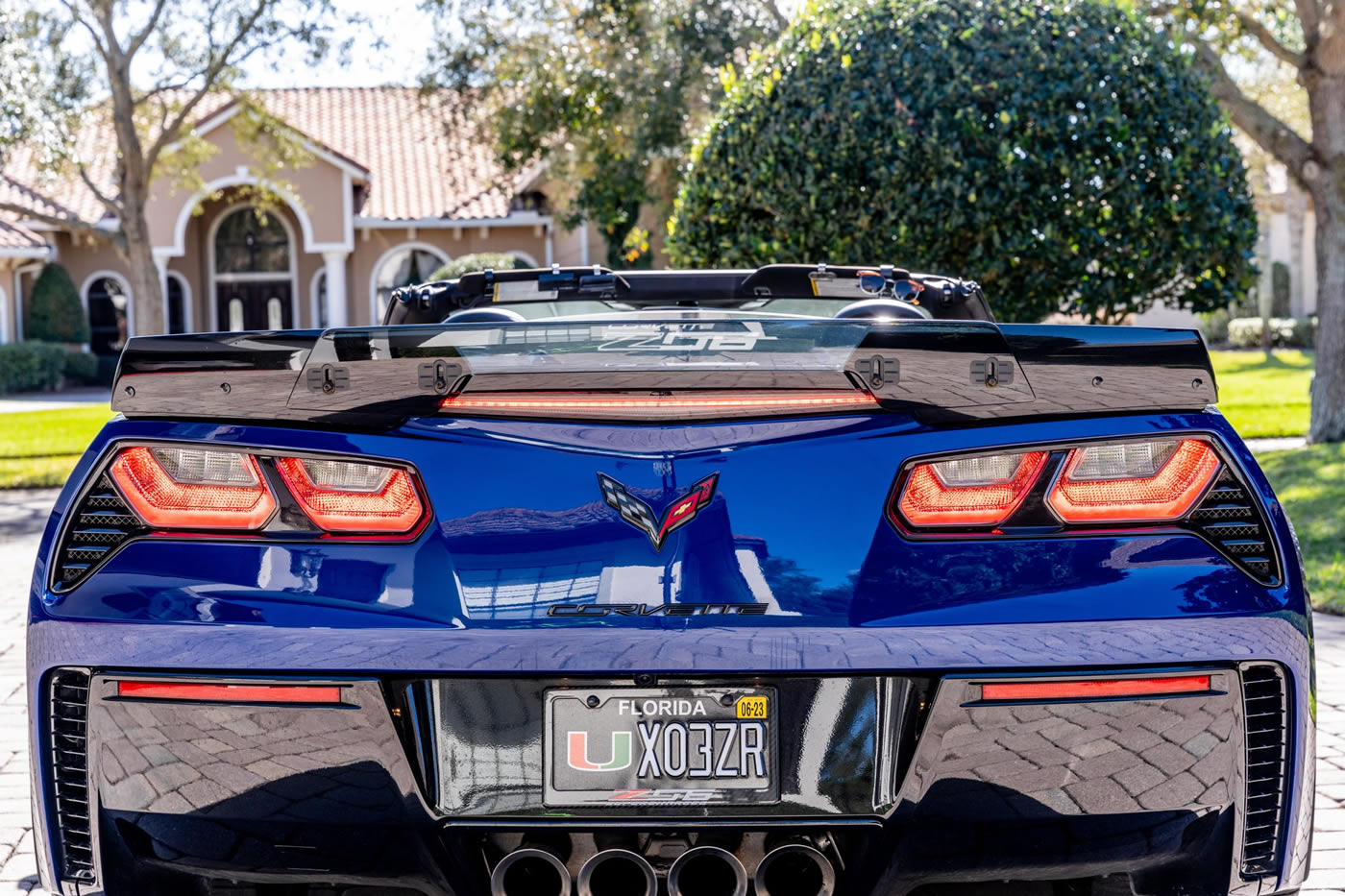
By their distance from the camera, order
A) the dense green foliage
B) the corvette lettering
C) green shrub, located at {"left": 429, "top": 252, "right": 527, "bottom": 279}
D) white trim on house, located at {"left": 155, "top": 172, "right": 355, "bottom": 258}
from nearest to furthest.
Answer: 1. the corvette lettering
2. the dense green foliage
3. green shrub, located at {"left": 429, "top": 252, "right": 527, "bottom": 279}
4. white trim on house, located at {"left": 155, "top": 172, "right": 355, "bottom": 258}

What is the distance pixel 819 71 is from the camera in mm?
9680

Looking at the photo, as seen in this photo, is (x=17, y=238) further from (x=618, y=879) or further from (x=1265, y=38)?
(x=618, y=879)

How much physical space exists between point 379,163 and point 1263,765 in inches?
1322

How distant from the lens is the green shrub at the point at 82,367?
3109cm

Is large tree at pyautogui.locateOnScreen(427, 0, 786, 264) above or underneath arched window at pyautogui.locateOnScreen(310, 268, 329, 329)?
above

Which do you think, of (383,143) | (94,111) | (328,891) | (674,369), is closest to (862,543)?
(674,369)

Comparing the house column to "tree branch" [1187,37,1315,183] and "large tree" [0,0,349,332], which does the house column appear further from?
"tree branch" [1187,37,1315,183]

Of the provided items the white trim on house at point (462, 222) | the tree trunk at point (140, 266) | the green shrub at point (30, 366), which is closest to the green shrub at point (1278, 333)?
the white trim on house at point (462, 222)

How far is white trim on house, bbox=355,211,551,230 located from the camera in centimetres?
3008

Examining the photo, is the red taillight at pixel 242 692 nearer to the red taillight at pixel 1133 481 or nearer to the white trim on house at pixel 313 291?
the red taillight at pixel 1133 481

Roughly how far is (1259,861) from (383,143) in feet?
114

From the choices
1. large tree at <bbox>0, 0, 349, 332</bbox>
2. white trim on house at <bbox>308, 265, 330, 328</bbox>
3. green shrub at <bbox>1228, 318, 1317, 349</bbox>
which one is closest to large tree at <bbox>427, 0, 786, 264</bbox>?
large tree at <bbox>0, 0, 349, 332</bbox>

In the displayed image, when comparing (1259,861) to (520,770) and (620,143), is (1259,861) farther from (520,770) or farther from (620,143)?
(620,143)

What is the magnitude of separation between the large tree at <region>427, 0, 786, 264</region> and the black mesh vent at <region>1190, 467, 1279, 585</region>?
1416 cm
